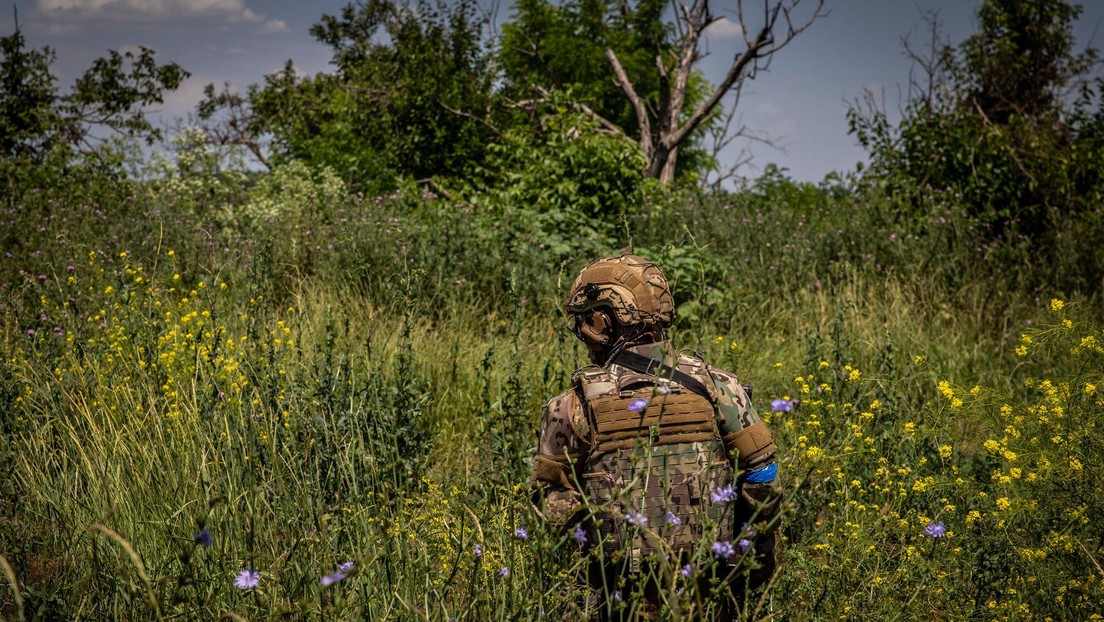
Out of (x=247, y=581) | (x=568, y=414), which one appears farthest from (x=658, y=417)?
(x=247, y=581)

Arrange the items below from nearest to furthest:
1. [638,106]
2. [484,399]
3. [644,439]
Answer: [644,439]
[484,399]
[638,106]

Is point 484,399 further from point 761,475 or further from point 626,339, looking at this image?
point 761,475

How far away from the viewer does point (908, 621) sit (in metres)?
2.63

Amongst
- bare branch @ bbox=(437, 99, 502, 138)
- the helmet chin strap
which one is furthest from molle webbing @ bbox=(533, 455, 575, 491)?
bare branch @ bbox=(437, 99, 502, 138)

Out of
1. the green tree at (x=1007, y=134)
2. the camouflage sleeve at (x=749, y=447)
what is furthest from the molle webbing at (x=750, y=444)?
the green tree at (x=1007, y=134)

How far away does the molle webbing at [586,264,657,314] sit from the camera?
246cm

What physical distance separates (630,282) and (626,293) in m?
0.04

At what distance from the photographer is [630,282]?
247 cm

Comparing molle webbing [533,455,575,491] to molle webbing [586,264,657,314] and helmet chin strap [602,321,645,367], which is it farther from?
molle webbing [586,264,657,314]

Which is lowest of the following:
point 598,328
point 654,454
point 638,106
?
point 654,454

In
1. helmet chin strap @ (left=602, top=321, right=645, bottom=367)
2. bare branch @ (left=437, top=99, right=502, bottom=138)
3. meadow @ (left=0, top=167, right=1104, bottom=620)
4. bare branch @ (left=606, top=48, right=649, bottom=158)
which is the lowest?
meadow @ (left=0, top=167, right=1104, bottom=620)

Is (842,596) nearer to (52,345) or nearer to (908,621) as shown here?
(908,621)

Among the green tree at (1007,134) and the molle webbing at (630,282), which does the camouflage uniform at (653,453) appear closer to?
the molle webbing at (630,282)

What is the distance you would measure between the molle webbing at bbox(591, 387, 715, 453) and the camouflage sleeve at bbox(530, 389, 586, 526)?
0.07 meters
